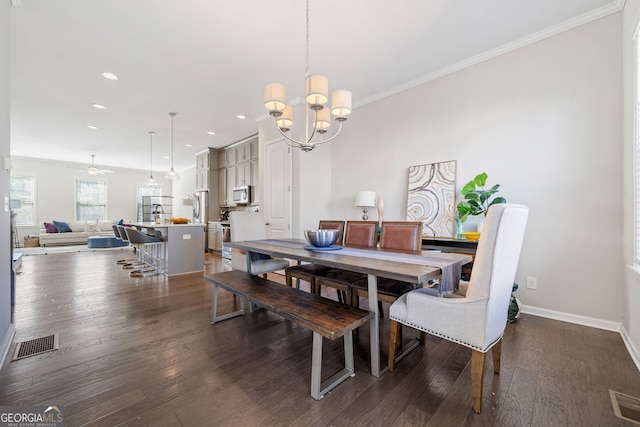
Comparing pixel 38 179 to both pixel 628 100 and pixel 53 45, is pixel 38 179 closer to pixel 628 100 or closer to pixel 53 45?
pixel 53 45

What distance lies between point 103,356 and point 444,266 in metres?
2.47

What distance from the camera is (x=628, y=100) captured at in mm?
2186

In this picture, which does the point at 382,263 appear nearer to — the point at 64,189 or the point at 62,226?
the point at 62,226

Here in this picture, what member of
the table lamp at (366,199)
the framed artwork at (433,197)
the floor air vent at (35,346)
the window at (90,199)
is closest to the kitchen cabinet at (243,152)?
the table lamp at (366,199)

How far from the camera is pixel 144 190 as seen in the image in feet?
35.2

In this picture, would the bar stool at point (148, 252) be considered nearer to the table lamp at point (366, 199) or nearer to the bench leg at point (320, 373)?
the table lamp at point (366, 199)

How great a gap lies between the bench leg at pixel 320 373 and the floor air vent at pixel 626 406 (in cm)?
141

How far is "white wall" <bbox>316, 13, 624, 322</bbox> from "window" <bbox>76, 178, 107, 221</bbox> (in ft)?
37.3

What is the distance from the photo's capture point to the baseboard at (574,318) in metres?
2.39

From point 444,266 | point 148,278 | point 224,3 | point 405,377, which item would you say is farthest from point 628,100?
point 148,278

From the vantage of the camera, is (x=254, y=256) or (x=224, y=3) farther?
(x=254, y=256)

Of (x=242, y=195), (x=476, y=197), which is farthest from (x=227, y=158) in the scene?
(x=476, y=197)

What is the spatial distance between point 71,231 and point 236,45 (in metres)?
9.40

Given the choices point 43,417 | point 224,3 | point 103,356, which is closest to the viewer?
point 43,417
